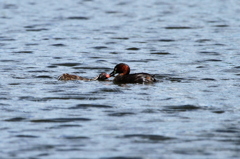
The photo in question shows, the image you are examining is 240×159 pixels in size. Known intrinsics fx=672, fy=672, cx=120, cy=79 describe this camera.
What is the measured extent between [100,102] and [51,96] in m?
1.31

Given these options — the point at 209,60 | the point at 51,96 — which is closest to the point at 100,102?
the point at 51,96

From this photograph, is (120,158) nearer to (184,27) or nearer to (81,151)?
(81,151)

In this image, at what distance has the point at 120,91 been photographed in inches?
609

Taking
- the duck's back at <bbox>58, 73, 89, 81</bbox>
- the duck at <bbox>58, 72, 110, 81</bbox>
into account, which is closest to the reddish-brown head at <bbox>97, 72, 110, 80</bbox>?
the duck at <bbox>58, 72, 110, 81</bbox>

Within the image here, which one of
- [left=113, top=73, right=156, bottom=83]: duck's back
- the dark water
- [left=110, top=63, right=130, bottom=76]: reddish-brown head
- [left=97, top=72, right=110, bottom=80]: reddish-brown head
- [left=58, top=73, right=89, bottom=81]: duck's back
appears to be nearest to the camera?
the dark water

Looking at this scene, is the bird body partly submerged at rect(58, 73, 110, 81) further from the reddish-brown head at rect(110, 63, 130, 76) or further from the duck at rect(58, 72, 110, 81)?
the reddish-brown head at rect(110, 63, 130, 76)

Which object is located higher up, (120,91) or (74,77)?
(74,77)

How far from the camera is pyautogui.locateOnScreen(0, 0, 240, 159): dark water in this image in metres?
10.4

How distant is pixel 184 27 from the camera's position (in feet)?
106

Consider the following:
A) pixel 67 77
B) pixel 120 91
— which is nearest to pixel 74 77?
pixel 67 77

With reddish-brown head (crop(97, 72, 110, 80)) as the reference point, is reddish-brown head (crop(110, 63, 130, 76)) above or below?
above

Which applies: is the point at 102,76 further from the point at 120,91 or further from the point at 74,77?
the point at 120,91

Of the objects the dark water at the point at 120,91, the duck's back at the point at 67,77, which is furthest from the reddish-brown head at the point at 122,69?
the duck's back at the point at 67,77

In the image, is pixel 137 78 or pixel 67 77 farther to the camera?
pixel 67 77
